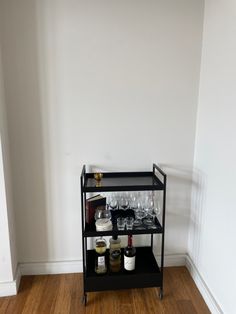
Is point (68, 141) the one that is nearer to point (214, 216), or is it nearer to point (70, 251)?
point (70, 251)

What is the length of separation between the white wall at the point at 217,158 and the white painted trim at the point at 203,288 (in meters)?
0.04

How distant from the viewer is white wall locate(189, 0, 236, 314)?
5.02ft

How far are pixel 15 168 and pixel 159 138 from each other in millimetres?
1141

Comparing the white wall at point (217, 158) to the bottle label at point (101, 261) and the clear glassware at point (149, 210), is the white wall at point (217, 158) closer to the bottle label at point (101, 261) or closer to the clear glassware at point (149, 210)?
the clear glassware at point (149, 210)

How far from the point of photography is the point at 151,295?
6.40 ft

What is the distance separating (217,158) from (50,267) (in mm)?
1600

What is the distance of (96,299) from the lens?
1910 mm

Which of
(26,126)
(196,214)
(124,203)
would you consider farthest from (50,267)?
(196,214)

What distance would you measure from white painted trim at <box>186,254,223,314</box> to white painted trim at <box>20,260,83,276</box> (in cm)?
93

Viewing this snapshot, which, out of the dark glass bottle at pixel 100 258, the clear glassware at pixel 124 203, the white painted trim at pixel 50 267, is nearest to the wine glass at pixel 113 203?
the clear glassware at pixel 124 203

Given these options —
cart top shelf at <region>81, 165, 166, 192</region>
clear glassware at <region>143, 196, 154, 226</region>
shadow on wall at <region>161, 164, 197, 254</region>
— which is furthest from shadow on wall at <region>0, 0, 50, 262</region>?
shadow on wall at <region>161, 164, 197, 254</region>

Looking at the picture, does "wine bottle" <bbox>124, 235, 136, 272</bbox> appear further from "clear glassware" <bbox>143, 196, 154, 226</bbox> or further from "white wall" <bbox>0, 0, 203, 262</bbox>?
"white wall" <bbox>0, 0, 203, 262</bbox>

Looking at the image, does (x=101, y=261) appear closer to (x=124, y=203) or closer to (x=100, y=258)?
(x=100, y=258)

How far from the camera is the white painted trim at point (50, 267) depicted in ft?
7.07
